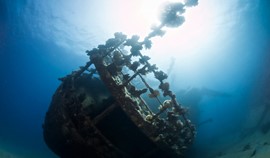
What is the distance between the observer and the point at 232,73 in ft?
133

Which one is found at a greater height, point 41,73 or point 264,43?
point 41,73

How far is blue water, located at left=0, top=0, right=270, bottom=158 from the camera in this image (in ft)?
68.5

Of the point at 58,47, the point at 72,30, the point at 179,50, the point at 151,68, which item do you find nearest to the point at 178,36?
the point at 179,50

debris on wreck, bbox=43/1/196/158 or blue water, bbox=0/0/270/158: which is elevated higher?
blue water, bbox=0/0/270/158

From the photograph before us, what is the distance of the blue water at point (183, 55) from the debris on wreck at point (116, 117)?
34.2 feet

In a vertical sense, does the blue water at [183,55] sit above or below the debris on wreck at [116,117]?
above

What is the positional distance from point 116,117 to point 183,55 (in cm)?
2553

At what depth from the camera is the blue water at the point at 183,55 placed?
2089 cm

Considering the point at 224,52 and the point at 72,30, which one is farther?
the point at 224,52

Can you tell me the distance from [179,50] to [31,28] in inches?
665

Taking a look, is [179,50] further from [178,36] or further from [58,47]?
[58,47]

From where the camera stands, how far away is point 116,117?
18.8 ft

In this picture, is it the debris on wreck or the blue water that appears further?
the blue water

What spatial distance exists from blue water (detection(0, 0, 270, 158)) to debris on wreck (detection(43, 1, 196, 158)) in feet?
34.2
